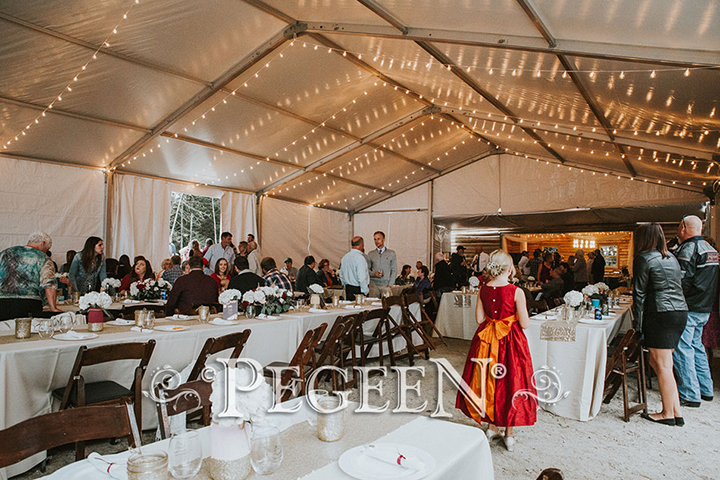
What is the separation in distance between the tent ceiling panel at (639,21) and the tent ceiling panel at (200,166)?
6958mm

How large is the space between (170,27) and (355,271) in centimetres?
396

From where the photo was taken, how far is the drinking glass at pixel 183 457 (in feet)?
3.90

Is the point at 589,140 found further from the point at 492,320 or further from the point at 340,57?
the point at 492,320

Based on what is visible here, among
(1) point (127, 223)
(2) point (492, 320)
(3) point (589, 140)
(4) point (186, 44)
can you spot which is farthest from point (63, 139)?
(3) point (589, 140)

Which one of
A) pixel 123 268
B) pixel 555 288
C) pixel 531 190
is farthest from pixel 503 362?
pixel 531 190

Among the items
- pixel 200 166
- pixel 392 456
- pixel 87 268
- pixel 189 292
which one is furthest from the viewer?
pixel 200 166

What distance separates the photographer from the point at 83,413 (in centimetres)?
150

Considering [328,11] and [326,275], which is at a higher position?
[328,11]

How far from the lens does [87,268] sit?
6.01 m

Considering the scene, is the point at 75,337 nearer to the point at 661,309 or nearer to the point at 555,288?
the point at 661,309

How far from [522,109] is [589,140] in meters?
1.79

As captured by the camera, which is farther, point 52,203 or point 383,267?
point 383,267

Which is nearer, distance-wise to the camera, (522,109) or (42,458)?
(42,458)

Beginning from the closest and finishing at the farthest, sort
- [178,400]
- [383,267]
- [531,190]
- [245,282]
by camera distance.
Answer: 1. [178,400]
2. [245,282]
3. [383,267]
4. [531,190]
